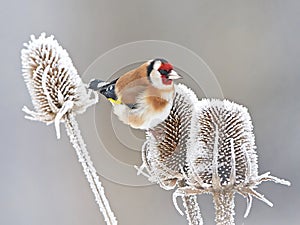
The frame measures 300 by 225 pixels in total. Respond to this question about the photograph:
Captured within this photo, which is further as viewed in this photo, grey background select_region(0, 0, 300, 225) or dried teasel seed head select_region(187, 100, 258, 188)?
grey background select_region(0, 0, 300, 225)

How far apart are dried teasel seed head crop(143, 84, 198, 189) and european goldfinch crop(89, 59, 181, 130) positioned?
12 mm

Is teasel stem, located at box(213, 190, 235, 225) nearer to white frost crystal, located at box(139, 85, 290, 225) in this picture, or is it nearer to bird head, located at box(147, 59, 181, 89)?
white frost crystal, located at box(139, 85, 290, 225)

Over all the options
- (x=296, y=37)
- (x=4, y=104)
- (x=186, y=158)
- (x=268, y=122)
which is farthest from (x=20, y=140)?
(x=186, y=158)

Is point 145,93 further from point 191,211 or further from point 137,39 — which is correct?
point 137,39

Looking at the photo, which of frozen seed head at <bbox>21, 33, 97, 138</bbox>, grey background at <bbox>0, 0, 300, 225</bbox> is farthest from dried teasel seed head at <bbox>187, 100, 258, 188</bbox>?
grey background at <bbox>0, 0, 300, 225</bbox>

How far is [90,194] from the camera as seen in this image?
119 cm

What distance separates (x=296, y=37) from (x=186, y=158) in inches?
34.7

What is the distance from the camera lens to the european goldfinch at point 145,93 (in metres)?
0.35

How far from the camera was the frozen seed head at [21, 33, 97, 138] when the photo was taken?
1.37 ft

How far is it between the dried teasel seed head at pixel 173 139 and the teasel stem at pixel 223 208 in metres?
0.04

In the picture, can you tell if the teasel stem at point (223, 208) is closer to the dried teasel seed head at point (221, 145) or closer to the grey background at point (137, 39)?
the dried teasel seed head at point (221, 145)

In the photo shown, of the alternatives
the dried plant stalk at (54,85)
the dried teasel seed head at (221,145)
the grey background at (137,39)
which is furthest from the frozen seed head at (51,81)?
the grey background at (137,39)

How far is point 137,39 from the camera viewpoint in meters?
1.15

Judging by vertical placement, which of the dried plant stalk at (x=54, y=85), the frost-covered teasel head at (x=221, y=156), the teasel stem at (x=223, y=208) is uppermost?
the dried plant stalk at (x=54, y=85)
